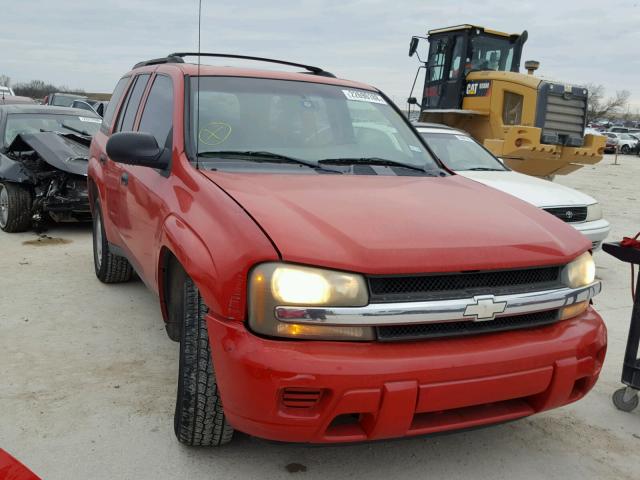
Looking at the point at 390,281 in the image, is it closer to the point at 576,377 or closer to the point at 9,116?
the point at 576,377

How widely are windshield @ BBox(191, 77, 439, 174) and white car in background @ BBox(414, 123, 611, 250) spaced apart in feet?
5.02

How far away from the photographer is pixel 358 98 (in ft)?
13.0

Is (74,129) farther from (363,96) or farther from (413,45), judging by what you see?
(413,45)

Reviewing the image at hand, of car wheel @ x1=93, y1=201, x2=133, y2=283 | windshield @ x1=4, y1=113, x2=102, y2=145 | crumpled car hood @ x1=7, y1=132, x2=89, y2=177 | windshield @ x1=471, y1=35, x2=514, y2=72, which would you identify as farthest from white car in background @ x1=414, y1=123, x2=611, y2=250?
windshield @ x1=471, y1=35, x2=514, y2=72

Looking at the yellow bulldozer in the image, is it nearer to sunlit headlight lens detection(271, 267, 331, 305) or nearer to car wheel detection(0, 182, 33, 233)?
car wheel detection(0, 182, 33, 233)

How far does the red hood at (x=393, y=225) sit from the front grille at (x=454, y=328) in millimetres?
219

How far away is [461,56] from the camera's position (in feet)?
39.1

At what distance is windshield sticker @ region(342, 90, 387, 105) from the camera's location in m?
3.93

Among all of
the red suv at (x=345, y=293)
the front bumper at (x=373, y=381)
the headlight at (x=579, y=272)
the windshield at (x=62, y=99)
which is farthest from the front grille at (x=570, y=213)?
the windshield at (x=62, y=99)

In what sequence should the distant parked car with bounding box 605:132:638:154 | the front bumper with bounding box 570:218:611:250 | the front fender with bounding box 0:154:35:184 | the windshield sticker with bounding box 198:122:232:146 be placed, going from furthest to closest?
the distant parked car with bounding box 605:132:638:154 → the front fender with bounding box 0:154:35:184 → the front bumper with bounding box 570:218:611:250 → the windshield sticker with bounding box 198:122:232:146

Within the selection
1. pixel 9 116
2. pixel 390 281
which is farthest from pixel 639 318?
pixel 9 116

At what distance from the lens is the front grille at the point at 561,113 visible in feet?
36.9

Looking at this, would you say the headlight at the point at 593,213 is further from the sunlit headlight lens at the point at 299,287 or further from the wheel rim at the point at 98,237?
the sunlit headlight lens at the point at 299,287

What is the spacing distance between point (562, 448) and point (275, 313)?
173 cm
